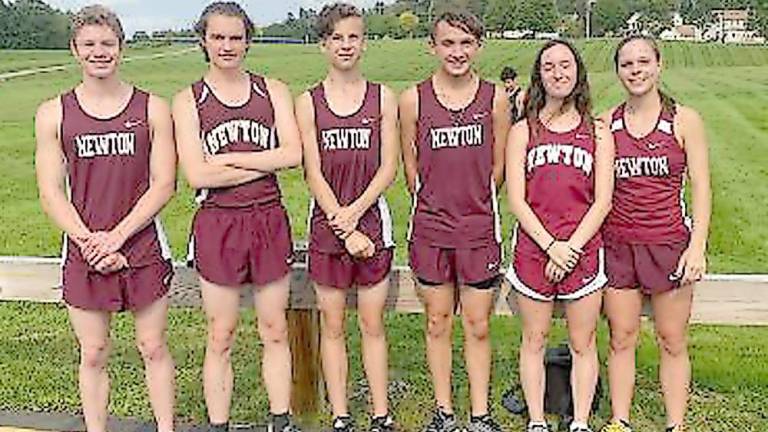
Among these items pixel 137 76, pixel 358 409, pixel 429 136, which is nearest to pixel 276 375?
pixel 358 409

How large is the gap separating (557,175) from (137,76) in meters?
37.2

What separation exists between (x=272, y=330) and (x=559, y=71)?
5.05ft

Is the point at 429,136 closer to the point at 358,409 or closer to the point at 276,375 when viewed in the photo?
the point at 276,375

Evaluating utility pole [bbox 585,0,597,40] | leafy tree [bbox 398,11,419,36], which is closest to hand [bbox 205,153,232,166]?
leafy tree [bbox 398,11,419,36]

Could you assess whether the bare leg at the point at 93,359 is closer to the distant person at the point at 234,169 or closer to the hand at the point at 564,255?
the distant person at the point at 234,169

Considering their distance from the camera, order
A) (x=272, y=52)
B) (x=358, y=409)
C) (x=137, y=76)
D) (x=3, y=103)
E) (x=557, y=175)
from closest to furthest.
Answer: (x=557, y=175) → (x=358, y=409) → (x=3, y=103) → (x=137, y=76) → (x=272, y=52)

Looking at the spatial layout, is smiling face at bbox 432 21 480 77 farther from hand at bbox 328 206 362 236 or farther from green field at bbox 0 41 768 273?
green field at bbox 0 41 768 273

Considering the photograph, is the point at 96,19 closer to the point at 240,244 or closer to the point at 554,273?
the point at 240,244

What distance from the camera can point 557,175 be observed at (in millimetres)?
4004

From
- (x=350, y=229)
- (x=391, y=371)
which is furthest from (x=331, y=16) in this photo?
(x=391, y=371)

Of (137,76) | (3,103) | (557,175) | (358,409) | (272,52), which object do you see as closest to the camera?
(557,175)

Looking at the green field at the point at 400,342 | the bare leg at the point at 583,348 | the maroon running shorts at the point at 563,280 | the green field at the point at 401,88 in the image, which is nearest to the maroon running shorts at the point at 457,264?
the maroon running shorts at the point at 563,280

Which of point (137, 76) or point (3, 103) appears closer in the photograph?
point (3, 103)

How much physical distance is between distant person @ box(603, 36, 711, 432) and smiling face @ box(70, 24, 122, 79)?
195cm
